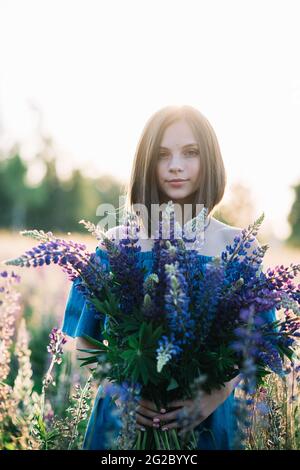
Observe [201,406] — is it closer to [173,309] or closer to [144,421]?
[144,421]

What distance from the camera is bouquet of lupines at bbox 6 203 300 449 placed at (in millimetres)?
1949

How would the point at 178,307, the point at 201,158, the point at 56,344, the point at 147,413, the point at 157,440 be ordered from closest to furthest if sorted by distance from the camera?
the point at 178,307 → the point at 157,440 → the point at 147,413 → the point at 56,344 → the point at 201,158

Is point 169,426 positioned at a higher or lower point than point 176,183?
lower

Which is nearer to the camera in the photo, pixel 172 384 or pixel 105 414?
pixel 172 384

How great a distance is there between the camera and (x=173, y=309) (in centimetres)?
188

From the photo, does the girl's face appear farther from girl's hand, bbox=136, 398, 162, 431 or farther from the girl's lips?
girl's hand, bbox=136, 398, 162, 431

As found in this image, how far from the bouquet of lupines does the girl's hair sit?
1041 millimetres

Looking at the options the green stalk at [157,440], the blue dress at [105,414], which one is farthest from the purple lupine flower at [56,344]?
the green stalk at [157,440]

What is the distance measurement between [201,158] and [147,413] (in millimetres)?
1536

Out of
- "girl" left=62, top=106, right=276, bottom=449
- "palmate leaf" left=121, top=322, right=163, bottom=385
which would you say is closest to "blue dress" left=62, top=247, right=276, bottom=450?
"girl" left=62, top=106, right=276, bottom=449

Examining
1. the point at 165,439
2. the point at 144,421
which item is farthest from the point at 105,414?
the point at 165,439
